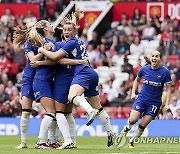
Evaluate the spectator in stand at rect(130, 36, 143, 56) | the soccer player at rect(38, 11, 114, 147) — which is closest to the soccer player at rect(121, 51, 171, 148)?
the soccer player at rect(38, 11, 114, 147)

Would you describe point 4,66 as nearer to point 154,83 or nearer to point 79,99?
point 154,83

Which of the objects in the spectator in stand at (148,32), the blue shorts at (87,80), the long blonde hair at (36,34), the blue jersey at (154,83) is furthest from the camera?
the spectator in stand at (148,32)

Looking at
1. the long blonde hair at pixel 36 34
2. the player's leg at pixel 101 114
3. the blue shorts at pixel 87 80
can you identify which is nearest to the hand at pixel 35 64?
the long blonde hair at pixel 36 34

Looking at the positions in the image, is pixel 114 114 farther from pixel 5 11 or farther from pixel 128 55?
pixel 5 11

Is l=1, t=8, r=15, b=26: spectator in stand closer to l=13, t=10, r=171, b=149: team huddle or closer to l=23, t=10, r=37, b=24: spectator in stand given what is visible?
l=23, t=10, r=37, b=24: spectator in stand

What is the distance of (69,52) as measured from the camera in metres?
14.6

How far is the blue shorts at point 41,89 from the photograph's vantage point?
14.6 m

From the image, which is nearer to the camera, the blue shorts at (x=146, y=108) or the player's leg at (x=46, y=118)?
the player's leg at (x=46, y=118)

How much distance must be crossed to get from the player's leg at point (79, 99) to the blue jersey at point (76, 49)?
1.27 feet

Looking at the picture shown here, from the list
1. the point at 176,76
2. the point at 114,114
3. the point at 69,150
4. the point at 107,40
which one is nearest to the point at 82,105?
the point at 69,150

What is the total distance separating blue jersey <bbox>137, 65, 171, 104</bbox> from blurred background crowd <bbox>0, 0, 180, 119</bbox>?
845 centimetres

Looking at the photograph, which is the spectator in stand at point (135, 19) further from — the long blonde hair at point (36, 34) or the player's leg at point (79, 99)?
the player's leg at point (79, 99)

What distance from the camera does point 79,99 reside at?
46.7ft

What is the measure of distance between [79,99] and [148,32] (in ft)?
49.1
